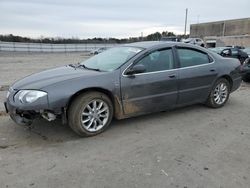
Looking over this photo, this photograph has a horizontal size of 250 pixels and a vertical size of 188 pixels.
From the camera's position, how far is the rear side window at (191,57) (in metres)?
5.36

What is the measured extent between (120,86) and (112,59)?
0.80 metres

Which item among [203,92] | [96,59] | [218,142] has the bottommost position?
[218,142]

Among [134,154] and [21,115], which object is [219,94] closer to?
[134,154]

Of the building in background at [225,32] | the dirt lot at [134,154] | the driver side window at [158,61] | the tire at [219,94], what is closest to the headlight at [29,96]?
the dirt lot at [134,154]

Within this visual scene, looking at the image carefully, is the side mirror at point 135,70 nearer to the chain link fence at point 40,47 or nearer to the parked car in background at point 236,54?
the parked car in background at point 236,54

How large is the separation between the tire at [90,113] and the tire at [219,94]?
2535mm

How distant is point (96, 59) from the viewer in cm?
549

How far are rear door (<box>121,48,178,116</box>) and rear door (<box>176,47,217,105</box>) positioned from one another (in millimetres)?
210

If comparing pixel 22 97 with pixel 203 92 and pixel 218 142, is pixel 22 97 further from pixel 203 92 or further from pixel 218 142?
pixel 203 92

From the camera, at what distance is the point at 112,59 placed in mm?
5105

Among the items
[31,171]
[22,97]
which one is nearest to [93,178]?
[31,171]

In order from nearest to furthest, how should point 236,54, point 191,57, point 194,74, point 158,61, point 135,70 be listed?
1. point 135,70
2. point 158,61
3. point 194,74
4. point 191,57
5. point 236,54

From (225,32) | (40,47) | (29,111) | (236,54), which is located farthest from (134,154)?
(225,32)

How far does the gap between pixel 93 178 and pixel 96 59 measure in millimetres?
2897
